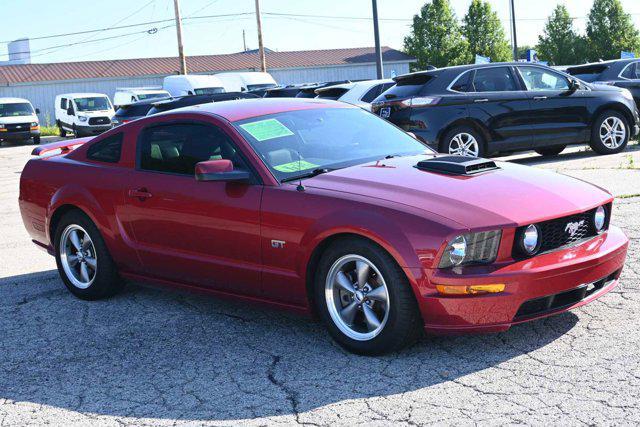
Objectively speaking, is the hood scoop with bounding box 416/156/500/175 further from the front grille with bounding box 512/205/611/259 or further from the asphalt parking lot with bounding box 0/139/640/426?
the asphalt parking lot with bounding box 0/139/640/426

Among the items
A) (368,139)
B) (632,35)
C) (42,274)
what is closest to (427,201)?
(368,139)

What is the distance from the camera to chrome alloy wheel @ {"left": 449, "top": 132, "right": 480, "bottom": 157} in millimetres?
12945

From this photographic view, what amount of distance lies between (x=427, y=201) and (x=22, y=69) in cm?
6599

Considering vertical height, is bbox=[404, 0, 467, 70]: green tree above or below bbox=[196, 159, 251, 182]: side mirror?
above

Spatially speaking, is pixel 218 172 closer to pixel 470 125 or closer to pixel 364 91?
pixel 470 125

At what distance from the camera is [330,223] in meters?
4.82

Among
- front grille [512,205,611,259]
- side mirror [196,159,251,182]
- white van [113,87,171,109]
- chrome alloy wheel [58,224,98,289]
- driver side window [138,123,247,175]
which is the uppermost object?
white van [113,87,171,109]

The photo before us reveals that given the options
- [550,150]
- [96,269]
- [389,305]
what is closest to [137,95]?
[550,150]

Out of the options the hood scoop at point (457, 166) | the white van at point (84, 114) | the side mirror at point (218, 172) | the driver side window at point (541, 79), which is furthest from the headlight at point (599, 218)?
the white van at point (84, 114)

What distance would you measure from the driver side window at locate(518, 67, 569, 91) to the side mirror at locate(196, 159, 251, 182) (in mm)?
9066

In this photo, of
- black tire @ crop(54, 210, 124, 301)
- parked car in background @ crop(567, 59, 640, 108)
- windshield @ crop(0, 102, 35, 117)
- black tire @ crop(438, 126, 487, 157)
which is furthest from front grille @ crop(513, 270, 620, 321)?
windshield @ crop(0, 102, 35, 117)

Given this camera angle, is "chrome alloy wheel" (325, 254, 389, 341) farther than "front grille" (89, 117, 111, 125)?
No

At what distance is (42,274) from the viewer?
24.8ft

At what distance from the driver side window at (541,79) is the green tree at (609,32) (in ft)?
156
